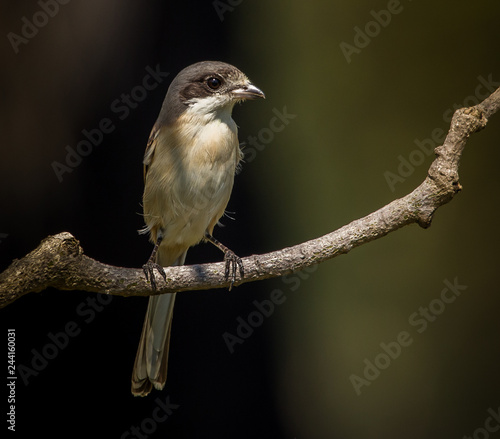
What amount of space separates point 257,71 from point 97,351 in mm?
2259

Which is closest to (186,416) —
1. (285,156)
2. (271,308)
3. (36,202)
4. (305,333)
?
(271,308)

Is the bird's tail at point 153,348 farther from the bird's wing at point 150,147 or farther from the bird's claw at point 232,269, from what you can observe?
the bird's wing at point 150,147

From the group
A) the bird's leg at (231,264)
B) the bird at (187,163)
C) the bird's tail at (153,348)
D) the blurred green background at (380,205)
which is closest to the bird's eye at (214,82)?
the bird at (187,163)

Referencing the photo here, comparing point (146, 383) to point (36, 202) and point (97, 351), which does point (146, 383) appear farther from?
point (36, 202)

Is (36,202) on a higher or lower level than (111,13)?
lower

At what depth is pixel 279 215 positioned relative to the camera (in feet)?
15.2

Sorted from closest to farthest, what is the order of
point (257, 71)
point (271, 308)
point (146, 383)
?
point (146, 383)
point (271, 308)
point (257, 71)

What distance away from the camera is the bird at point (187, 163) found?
335cm

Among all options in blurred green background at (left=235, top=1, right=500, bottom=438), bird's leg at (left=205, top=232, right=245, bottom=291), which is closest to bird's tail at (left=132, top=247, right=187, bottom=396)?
bird's leg at (left=205, top=232, right=245, bottom=291)

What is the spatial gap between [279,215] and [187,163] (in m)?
1.38

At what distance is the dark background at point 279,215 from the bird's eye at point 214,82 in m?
0.44

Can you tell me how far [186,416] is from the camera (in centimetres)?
378

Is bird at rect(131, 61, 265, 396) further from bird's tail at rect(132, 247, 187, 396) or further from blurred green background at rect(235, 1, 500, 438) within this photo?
blurred green background at rect(235, 1, 500, 438)

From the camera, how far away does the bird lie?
3346 millimetres
